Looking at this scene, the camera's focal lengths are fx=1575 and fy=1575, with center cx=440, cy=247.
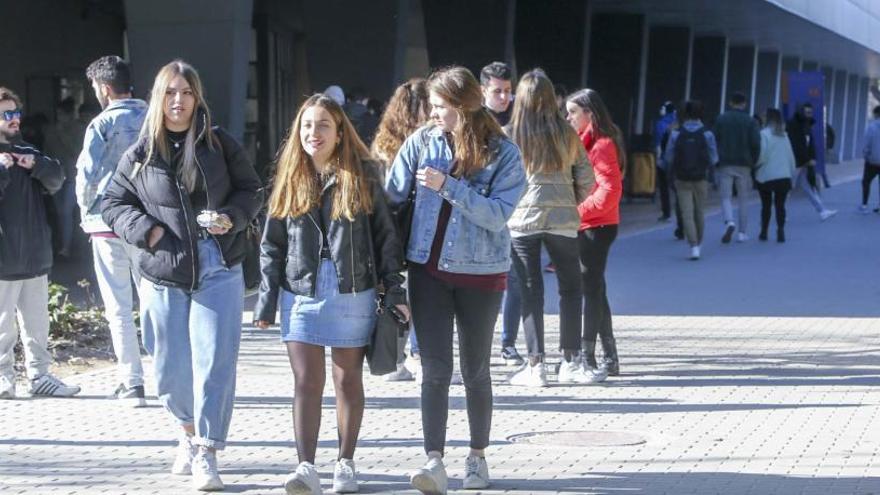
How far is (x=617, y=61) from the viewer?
35.9 m

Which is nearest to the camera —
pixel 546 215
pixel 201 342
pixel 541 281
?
pixel 201 342

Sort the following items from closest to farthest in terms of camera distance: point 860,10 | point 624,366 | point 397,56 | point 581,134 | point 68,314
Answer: point 581,134 < point 624,366 < point 68,314 < point 397,56 < point 860,10

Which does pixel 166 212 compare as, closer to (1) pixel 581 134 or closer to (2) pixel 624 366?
(1) pixel 581 134

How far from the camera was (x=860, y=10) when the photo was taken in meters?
50.8

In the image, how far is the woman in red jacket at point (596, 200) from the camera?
9883 millimetres

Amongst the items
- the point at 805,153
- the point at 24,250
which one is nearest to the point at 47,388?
the point at 24,250

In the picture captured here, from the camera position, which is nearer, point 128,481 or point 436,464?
point 436,464

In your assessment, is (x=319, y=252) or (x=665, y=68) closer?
(x=319, y=252)

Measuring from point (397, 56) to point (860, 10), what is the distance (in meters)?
31.6

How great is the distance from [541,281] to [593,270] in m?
0.41

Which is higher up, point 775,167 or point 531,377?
point 775,167

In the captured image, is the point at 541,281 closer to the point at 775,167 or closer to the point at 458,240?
the point at 458,240

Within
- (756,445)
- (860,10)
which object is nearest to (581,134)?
(756,445)

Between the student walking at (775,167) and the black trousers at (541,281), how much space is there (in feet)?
36.1
